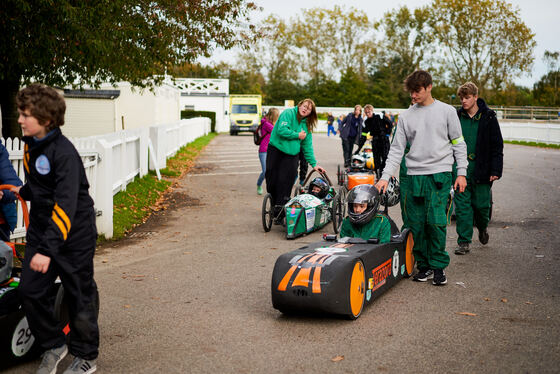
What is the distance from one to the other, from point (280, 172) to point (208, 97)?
173 feet

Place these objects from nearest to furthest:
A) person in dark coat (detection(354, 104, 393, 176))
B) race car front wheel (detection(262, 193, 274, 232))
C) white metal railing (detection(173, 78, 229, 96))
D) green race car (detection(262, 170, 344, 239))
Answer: green race car (detection(262, 170, 344, 239)) < race car front wheel (detection(262, 193, 274, 232)) < person in dark coat (detection(354, 104, 393, 176)) < white metal railing (detection(173, 78, 229, 96))

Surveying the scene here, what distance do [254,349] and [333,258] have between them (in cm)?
113

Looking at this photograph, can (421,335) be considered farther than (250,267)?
No

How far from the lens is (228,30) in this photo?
1611cm

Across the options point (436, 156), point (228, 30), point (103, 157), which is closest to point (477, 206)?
point (436, 156)

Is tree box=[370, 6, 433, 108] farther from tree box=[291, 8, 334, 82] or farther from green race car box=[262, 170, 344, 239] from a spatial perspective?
green race car box=[262, 170, 344, 239]

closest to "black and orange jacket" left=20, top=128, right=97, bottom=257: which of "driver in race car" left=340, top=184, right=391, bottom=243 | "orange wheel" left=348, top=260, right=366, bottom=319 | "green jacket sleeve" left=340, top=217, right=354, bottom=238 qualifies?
"orange wheel" left=348, top=260, right=366, bottom=319

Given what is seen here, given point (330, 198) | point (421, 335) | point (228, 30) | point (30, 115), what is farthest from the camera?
point (228, 30)

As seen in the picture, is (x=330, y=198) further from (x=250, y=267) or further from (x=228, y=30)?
(x=228, y=30)

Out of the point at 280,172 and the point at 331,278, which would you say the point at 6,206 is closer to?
the point at 331,278

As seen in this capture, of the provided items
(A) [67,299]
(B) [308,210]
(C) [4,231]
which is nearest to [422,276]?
(B) [308,210]

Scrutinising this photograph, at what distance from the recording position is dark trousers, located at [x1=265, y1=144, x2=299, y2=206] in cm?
991

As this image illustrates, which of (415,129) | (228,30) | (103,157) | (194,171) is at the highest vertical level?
(228,30)

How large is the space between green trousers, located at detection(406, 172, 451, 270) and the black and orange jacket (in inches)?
147
